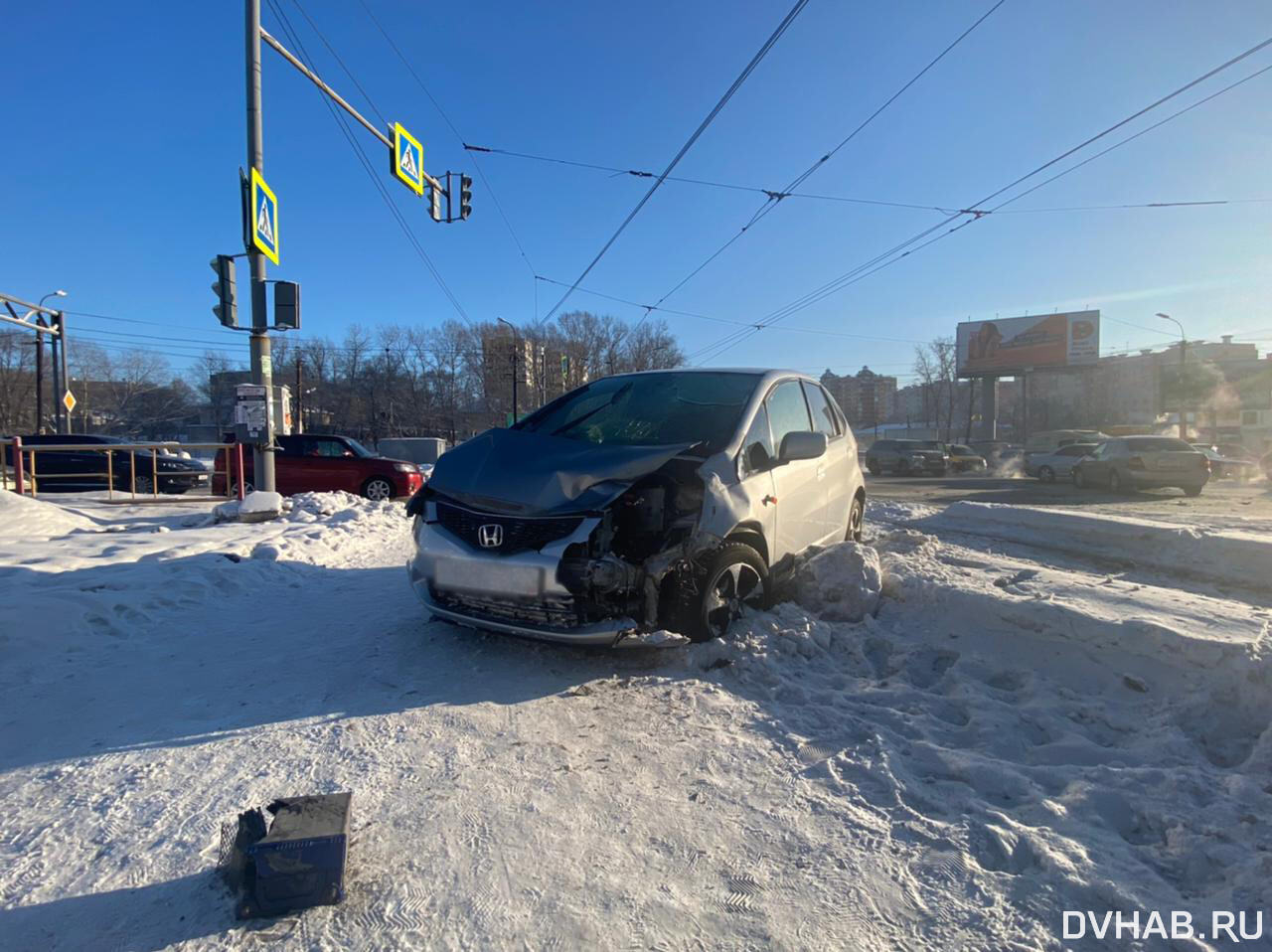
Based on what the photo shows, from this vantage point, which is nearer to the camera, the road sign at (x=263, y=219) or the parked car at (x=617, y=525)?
the parked car at (x=617, y=525)

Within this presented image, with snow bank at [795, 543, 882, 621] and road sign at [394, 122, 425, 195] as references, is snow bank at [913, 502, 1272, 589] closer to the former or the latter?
snow bank at [795, 543, 882, 621]

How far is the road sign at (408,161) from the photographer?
40.4 feet

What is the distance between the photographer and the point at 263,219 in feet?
31.2

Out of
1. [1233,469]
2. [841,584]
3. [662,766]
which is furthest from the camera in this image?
[1233,469]

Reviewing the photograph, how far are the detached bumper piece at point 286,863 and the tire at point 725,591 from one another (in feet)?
7.00

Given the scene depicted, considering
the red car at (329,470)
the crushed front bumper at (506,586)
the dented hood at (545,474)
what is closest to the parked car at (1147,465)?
the red car at (329,470)

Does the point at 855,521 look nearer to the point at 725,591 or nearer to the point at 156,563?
the point at 725,591

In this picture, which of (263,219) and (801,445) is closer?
(801,445)

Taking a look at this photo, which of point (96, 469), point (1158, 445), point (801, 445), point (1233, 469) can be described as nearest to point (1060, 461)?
point (1233, 469)

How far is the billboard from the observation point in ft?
168

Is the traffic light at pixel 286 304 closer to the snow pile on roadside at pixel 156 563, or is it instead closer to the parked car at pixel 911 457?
the snow pile on roadside at pixel 156 563

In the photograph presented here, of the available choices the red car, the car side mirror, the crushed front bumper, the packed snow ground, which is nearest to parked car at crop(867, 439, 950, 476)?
the red car

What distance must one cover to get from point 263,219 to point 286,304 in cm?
119

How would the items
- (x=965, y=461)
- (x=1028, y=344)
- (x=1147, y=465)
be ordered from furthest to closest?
(x=1028, y=344)
(x=965, y=461)
(x=1147, y=465)
